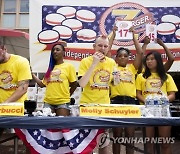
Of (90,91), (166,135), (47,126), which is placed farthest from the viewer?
(90,91)

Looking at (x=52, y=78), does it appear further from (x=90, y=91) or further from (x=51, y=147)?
(x=51, y=147)

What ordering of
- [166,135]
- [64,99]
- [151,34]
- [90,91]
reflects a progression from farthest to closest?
1. [151,34]
2. [64,99]
3. [90,91]
4. [166,135]

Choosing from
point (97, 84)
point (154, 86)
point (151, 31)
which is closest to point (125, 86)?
point (154, 86)

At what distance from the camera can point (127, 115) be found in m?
2.13

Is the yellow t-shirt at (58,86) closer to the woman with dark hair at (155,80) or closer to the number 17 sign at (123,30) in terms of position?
the woman with dark hair at (155,80)

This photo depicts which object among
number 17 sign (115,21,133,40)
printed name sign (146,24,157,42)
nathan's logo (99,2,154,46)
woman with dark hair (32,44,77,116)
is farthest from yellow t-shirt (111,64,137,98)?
nathan's logo (99,2,154,46)

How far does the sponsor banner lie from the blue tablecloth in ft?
8.27

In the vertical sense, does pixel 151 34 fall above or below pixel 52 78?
above

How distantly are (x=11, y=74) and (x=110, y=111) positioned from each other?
4.11 feet

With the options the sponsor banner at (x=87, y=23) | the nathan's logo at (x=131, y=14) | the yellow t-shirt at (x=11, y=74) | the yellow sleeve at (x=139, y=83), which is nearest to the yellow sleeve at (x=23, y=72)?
the yellow t-shirt at (x=11, y=74)

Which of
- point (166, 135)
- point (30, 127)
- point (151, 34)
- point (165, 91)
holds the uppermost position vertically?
point (151, 34)

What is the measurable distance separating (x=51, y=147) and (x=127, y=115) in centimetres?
60

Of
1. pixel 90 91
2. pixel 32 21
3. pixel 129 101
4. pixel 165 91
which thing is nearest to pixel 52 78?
pixel 90 91

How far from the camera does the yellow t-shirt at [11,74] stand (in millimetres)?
2900
